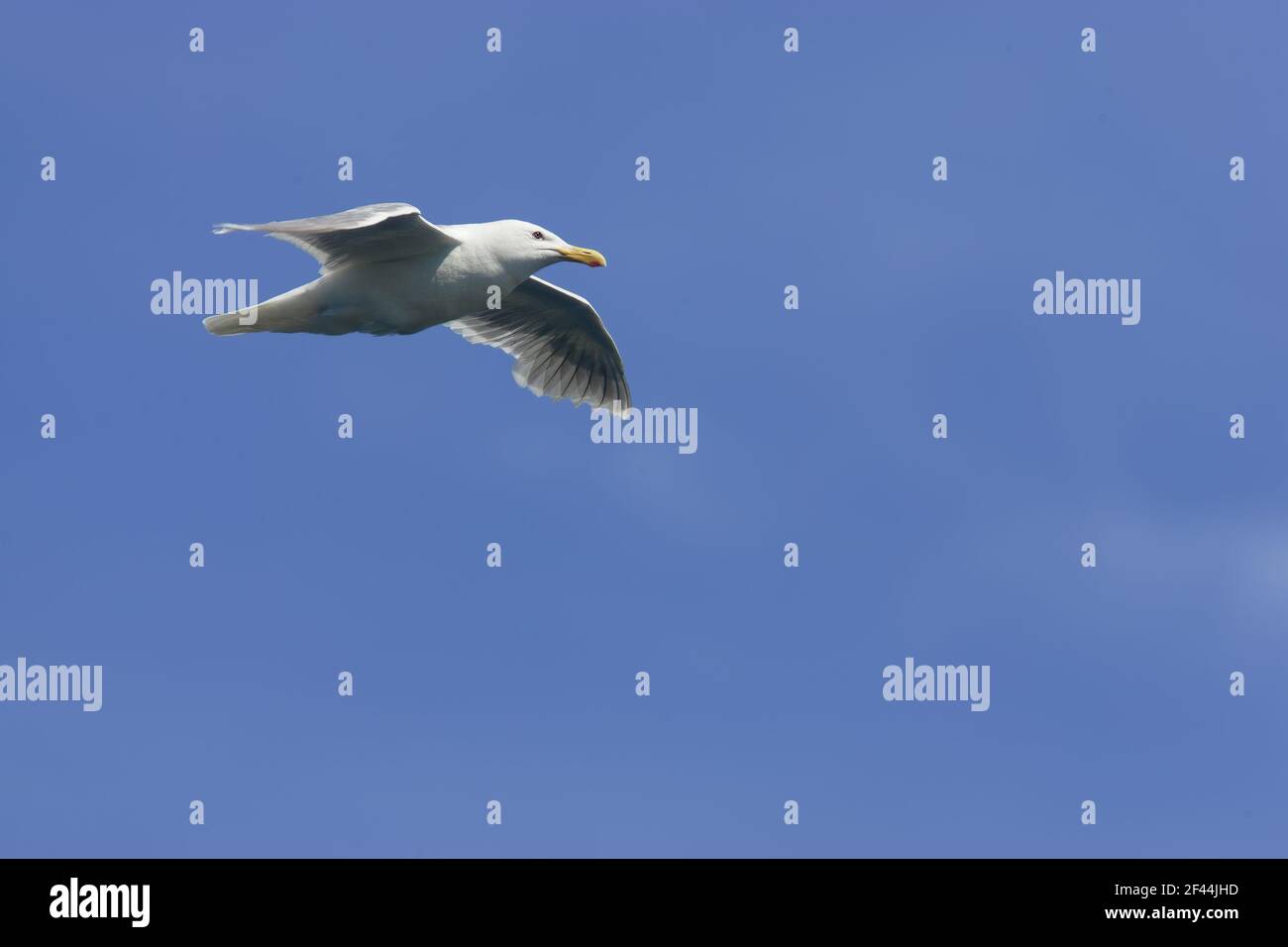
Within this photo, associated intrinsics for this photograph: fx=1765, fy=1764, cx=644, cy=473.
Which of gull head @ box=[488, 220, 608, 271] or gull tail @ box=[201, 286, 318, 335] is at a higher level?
gull head @ box=[488, 220, 608, 271]

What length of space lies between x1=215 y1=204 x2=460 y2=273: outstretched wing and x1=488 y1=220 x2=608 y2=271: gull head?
0.46 meters

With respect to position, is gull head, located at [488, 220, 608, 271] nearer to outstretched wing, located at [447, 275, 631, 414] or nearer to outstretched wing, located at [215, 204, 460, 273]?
outstretched wing, located at [215, 204, 460, 273]

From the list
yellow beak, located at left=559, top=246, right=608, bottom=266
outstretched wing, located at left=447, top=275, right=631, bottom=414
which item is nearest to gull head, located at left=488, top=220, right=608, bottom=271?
yellow beak, located at left=559, top=246, right=608, bottom=266

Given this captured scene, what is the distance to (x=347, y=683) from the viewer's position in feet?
59.1

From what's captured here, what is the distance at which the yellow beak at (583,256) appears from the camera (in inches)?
602

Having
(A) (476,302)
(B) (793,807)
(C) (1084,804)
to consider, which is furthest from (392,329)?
(C) (1084,804)

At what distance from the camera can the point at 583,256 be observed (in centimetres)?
1534

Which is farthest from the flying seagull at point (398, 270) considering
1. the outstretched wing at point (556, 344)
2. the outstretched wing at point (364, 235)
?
the outstretched wing at point (556, 344)

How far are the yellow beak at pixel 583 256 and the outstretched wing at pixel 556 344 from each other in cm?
159

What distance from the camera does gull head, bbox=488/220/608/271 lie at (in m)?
15.0

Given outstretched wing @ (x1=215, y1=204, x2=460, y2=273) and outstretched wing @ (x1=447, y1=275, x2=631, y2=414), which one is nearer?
outstretched wing @ (x1=215, y1=204, x2=460, y2=273)

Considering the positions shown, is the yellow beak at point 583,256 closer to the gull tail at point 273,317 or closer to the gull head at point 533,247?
the gull head at point 533,247

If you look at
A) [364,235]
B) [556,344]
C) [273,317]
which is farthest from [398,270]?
[556,344]

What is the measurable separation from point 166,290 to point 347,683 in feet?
14.7
